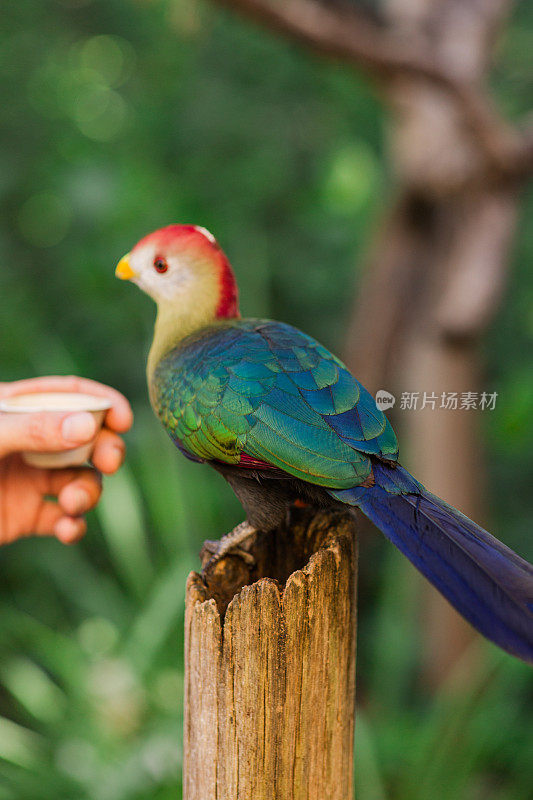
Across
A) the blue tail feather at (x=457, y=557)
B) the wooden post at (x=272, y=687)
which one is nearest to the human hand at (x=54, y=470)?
the wooden post at (x=272, y=687)

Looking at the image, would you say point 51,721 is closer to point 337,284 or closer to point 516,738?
point 516,738

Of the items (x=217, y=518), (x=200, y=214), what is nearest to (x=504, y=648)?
(x=217, y=518)

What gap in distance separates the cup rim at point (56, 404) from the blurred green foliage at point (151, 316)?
3.33ft

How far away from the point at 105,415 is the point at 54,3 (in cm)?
343

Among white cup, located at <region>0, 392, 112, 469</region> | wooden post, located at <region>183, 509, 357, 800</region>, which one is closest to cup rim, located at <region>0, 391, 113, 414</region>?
white cup, located at <region>0, 392, 112, 469</region>

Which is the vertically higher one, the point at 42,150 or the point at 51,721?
the point at 42,150

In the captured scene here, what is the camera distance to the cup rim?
4.17 feet

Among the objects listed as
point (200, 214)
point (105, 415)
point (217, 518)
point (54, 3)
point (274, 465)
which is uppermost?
point (54, 3)

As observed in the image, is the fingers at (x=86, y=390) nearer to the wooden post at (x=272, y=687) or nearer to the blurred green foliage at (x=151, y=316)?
the wooden post at (x=272, y=687)

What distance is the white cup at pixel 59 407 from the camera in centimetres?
129

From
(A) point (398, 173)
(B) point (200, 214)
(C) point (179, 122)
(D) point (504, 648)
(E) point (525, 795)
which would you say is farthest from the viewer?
(C) point (179, 122)

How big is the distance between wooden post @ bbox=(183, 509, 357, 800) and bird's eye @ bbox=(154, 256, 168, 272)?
591 millimetres

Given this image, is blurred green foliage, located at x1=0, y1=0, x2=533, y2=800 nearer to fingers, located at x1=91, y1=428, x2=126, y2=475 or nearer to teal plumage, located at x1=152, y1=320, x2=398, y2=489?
fingers, located at x1=91, y1=428, x2=126, y2=475

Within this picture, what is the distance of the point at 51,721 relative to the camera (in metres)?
2.26
